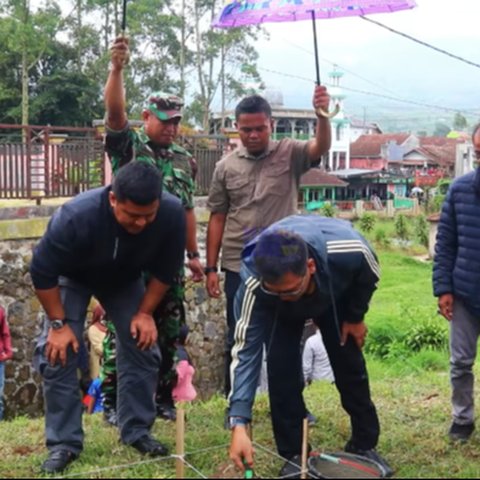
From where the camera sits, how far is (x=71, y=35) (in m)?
32.4

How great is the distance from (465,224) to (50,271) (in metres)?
2.24

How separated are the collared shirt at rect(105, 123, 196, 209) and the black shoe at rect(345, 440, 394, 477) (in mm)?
1677

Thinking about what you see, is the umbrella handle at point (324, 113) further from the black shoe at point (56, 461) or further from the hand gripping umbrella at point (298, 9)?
the black shoe at point (56, 461)

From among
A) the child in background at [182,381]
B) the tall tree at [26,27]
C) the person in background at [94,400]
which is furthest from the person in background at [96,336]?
the tall tree at [26,27]

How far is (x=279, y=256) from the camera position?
3.38 meters

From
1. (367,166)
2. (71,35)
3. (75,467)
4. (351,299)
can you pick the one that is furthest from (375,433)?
(367,166)

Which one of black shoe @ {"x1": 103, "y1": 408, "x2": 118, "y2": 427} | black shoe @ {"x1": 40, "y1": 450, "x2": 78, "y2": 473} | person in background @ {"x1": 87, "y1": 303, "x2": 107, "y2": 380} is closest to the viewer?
black shoe @ {"x1": 40, "y1": 450, "x2": 78, "y2": 473}

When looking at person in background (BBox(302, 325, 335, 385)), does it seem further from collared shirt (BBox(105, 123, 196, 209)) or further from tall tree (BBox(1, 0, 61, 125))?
tall tree (BBox(1, 0, 61, 125))

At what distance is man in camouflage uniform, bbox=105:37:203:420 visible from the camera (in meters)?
4.34

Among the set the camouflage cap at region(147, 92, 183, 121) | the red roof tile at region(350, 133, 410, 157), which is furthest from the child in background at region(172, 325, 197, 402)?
the red roof tile at region(350, 133, 410, 157)

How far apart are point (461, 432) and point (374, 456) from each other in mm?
780

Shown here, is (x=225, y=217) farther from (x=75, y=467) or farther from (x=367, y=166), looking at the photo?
(x=367, y=166)

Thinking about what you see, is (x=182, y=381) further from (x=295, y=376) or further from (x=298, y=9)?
(x=298, y=9)

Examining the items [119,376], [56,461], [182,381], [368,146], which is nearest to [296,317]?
[119,376]
